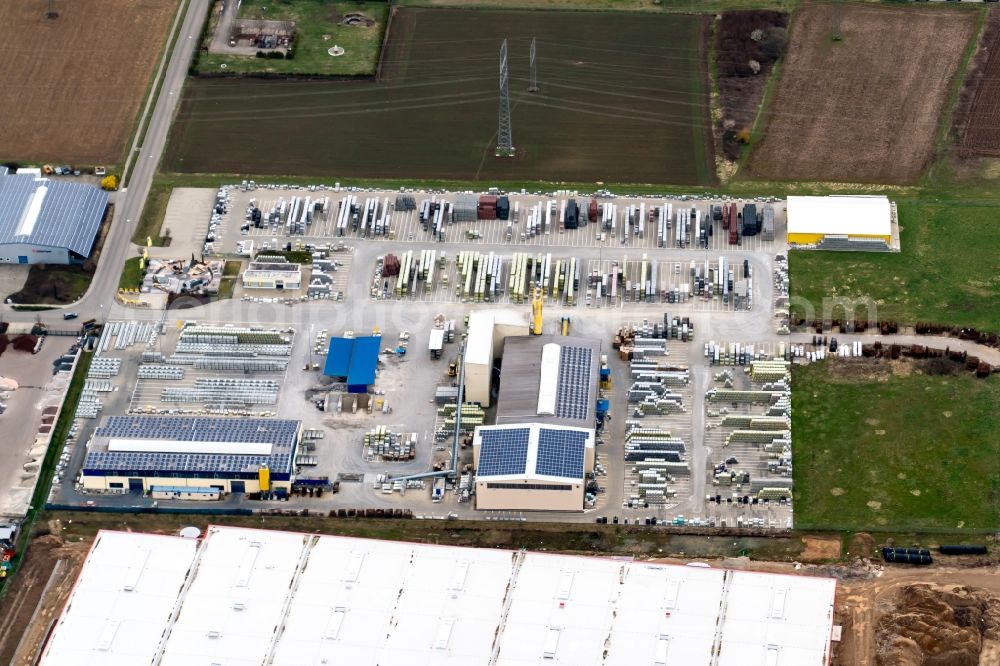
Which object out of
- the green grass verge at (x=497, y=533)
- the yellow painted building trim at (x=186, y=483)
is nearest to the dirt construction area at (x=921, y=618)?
the green grass verge at (x=497, y=533)

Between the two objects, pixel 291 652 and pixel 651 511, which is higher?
pixel 651 511

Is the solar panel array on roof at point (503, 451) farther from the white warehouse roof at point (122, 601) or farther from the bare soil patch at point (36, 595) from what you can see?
the bare soil patch at point (36, 595)

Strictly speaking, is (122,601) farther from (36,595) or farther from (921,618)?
(921,618)

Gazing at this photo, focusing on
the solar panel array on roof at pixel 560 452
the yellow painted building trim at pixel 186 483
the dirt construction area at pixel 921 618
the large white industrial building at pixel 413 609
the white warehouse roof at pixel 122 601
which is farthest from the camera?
the yellow painted building trim at pixel 186 483

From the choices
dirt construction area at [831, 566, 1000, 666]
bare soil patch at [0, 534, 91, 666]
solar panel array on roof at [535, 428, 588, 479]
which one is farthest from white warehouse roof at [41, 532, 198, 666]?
dirt construction area at [831, 566, 1000, 666]

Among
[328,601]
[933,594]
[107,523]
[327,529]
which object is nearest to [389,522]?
[327,529]

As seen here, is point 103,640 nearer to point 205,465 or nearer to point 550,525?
point 205,465

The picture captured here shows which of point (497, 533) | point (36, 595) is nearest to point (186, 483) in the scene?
point (36, 595)
